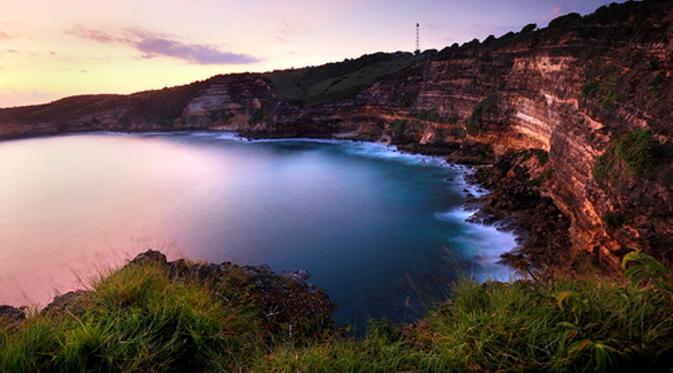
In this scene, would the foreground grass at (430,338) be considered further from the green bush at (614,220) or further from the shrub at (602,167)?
the shrub at (602,167)

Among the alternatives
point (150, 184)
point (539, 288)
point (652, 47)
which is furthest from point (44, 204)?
point (652, 47)

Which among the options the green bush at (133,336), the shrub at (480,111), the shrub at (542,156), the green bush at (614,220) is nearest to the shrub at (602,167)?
the green bush at (614,220)

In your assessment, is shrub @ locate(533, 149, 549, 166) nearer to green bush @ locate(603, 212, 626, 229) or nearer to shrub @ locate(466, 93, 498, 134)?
shrub @ locate(466, 93, 498, 134)

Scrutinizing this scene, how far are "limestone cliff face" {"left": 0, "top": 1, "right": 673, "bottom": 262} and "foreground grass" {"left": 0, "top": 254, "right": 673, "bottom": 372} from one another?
10390 millimetres

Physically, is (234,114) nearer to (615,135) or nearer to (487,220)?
(487,220)

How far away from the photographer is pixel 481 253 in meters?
17.1

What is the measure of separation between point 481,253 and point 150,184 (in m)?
35.5

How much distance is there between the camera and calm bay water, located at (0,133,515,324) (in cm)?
1570

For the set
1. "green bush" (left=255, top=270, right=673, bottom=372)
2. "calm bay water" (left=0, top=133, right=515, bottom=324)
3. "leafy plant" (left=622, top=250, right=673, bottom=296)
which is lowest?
"calm bay water" (left=0, top=133, right=515, bottom=324)

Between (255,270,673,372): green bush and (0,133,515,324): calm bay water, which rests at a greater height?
(255,270,673,372): green bush

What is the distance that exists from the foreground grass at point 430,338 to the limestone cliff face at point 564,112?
10.4m

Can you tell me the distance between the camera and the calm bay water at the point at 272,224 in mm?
15703

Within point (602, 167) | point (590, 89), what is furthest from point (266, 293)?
point (590, 89)

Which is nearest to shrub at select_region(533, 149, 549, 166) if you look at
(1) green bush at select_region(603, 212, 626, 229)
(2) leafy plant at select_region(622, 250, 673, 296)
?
(1) green bush at select_region(603, 212, 626, 229)
